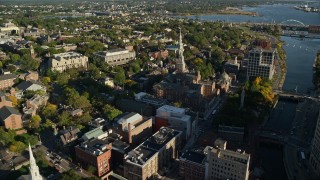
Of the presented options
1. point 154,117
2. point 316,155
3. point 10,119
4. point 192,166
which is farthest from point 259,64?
point 10,119

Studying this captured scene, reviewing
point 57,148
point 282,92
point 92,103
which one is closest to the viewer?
point 57,148

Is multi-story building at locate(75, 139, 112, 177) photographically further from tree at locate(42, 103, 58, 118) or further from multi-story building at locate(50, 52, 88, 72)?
multi-story building at locate(50, 52, 88, 72)

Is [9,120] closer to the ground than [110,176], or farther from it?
farther from it

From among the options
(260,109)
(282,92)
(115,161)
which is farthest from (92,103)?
(282,92)

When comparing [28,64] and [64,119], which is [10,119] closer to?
[64,119]

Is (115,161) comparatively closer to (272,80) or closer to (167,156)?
(167,156)

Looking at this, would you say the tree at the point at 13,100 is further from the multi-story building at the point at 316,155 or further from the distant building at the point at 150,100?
the multi-story building at the point at 316,155
